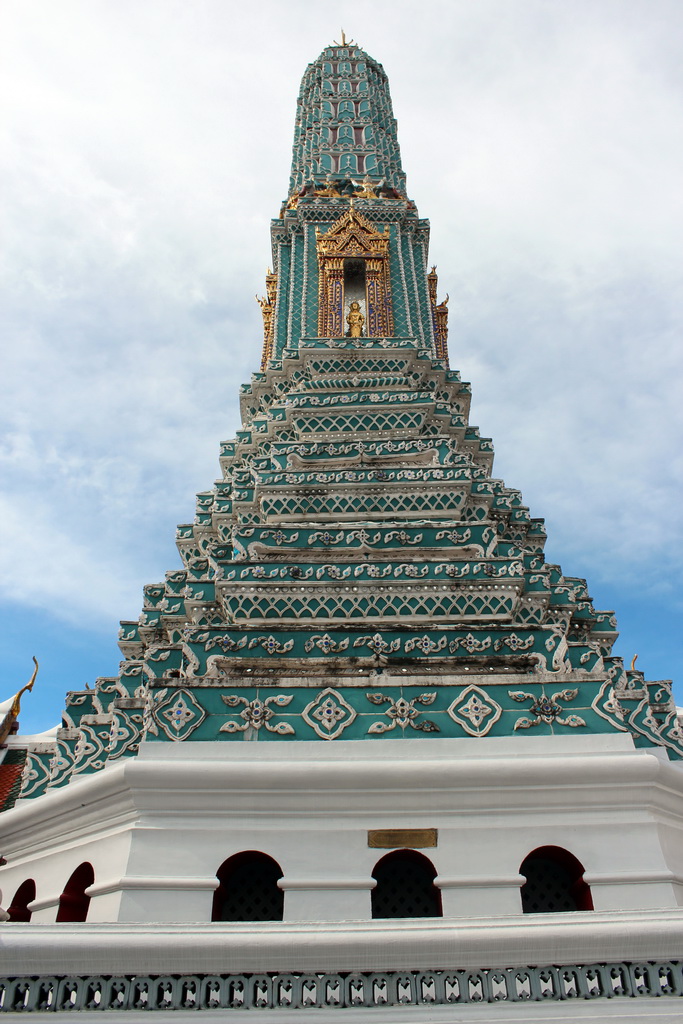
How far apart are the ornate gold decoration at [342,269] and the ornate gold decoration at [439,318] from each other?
8.24ft

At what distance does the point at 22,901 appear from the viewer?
984cm

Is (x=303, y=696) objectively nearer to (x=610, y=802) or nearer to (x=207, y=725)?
(x=207, y=725)

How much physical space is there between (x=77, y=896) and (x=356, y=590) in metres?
4.75

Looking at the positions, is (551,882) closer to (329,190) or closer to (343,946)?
(343,946)

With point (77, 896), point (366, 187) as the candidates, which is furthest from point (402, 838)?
point (366, 187)

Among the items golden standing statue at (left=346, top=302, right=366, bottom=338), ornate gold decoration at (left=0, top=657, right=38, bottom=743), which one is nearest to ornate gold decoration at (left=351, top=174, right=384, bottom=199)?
golden standing statue at (left=346, top=302, right=366, bottom=338)

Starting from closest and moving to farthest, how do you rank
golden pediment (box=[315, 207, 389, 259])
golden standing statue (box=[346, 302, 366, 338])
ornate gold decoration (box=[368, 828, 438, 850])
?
1. ornate gold decoration (box=[368, 828, 438, 850])
2. golden standing statue (box=[346, 302, 366, 338])
3. golden pediment (box=[315, 207, 389, 259])

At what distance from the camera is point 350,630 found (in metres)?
10.3

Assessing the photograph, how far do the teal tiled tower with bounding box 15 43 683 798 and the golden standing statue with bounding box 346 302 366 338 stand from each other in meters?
0.04

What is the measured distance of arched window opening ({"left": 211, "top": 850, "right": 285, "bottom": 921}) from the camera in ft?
27.5

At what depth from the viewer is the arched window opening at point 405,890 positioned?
838 centimetres

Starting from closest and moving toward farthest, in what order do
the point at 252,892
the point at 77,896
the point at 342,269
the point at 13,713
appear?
1. the point at 252,892
2. the point at 77,896
3. the point at 13,713
4. the point at 342,269

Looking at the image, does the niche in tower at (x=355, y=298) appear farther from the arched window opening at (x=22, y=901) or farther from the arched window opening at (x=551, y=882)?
the arched window opening at (x=22, y=901)

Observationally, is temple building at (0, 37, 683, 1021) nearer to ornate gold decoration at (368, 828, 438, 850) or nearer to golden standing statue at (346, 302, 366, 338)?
ornate gold decoration at (368, 828, 438, 850)
